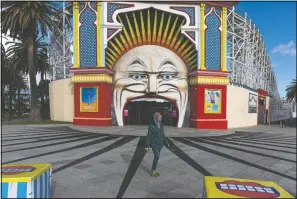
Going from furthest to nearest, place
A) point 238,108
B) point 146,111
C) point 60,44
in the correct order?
1. point 60,44
2. point 146,111
3. point 238,108

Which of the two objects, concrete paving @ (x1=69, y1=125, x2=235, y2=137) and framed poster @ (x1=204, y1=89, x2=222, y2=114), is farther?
framed poster @ (x1=204, y1=89, x2=222, y2=114)

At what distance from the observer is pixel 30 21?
24.6 meters

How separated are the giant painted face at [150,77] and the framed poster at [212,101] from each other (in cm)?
208

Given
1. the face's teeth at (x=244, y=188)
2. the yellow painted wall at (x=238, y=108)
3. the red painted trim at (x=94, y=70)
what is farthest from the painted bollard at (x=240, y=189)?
the yellow painted wall at (x=238, y=108)

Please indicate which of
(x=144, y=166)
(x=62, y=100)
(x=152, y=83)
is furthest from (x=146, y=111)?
(x=144, y=166)

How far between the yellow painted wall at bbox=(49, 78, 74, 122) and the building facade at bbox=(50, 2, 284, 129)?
4255 mm

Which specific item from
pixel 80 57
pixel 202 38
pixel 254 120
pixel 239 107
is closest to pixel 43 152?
pixel 80 57

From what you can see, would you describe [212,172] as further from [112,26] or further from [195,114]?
[112,26]

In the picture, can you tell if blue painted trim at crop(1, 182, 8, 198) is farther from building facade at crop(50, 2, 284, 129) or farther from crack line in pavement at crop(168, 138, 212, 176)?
building facade at crop(50, 2, 284, 129)

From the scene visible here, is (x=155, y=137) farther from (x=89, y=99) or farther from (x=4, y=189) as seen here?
(x=89, y=99)

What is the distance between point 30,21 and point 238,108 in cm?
2604

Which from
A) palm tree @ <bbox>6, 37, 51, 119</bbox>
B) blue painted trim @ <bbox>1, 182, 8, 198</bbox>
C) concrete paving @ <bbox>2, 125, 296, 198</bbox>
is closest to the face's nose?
concrete paving @ <bbox>2, 125, 296, 198</bbox>

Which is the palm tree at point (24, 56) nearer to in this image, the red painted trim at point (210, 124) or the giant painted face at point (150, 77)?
the giant painted face at point (150, 77)

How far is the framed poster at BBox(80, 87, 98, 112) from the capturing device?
19.8 metres
